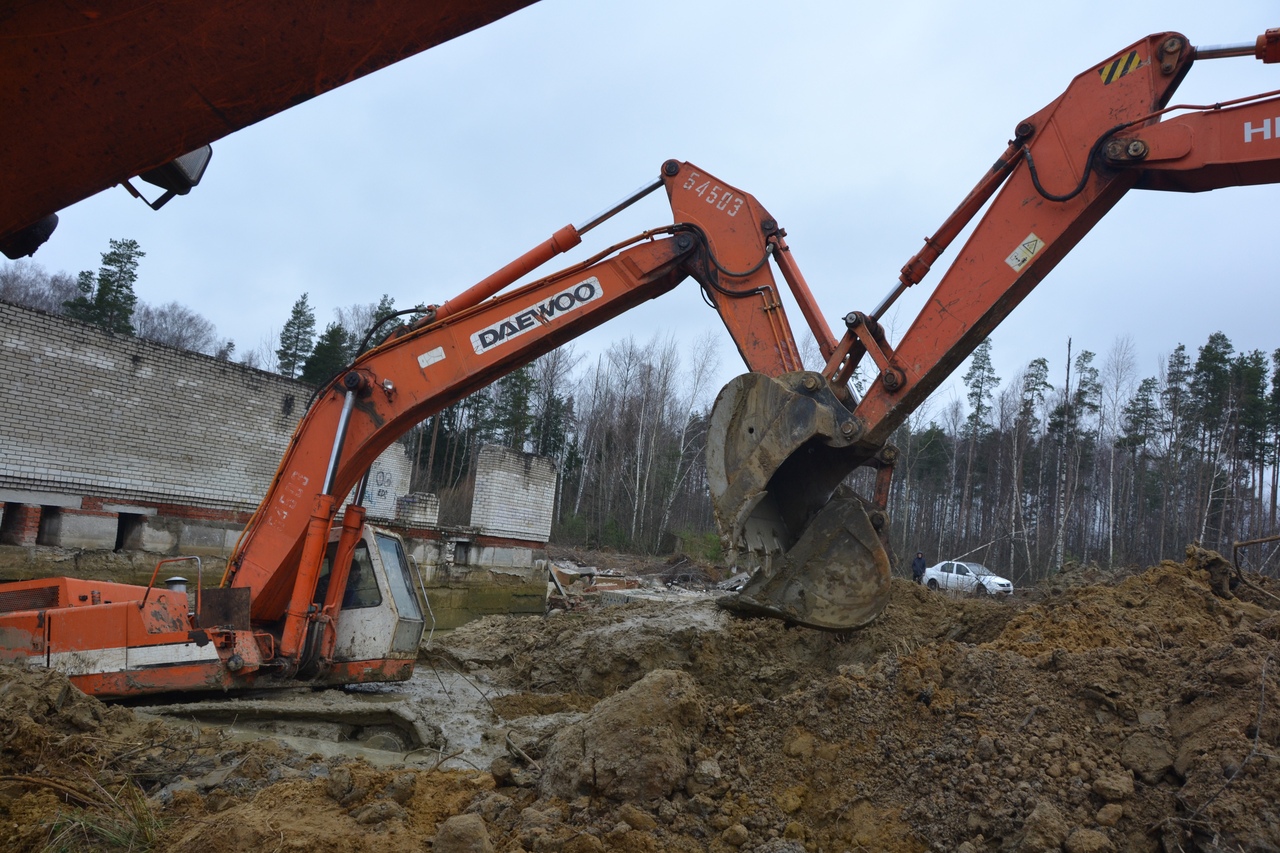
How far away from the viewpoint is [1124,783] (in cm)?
364

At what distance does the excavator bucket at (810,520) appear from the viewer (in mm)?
5090

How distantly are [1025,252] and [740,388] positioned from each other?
1860 millimetres

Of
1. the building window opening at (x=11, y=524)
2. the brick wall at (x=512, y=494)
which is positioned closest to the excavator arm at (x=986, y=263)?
the building window opening at (x=11, y=524)

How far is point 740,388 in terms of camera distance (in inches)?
210

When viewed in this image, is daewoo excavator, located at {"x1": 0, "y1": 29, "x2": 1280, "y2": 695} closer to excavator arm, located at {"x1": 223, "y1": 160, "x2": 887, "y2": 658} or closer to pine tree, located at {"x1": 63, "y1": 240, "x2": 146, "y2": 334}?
excavator arm, located at {"x1": 223, "y1": 160, "x2": 887, "y2": 658}

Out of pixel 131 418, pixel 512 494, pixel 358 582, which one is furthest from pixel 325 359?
pixel 358 582

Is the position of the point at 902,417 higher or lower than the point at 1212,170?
lower

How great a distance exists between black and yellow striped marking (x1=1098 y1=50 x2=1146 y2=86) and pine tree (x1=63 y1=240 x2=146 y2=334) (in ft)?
124

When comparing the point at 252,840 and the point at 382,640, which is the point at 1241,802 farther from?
the point at 382,640

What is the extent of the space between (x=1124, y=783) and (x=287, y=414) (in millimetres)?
14612

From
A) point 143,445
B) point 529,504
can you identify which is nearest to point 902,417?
point 143,445

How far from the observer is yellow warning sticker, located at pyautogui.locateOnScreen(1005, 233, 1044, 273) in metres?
4.96

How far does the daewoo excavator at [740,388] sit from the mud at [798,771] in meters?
0.82

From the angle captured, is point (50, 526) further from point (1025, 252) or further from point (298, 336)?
point (298, 336)
